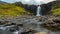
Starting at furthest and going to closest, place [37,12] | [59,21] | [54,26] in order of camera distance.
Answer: [37,12]
[59,21]
[54,26]

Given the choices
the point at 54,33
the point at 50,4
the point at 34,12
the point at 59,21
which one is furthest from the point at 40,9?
the point at 54,33

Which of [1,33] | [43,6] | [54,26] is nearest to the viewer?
[1,33]

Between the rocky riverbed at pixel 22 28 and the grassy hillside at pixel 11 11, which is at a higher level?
the rocky riverbed at pixel 22 28

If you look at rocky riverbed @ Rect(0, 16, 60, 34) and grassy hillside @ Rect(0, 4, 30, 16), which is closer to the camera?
rocky riverbed @ Rect(0, 16, 60, 34)

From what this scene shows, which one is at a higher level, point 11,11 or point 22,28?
point 22,28

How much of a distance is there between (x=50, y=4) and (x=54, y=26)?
132741 millimetres

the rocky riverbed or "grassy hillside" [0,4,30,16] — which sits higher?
the rocky riverbed

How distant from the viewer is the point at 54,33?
170 feet

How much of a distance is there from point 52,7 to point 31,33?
141791 mm

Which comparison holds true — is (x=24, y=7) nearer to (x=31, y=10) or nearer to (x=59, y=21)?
(x=31, y=10)

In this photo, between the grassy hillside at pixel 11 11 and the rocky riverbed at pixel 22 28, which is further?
the grassy hillside at pixel 11 11

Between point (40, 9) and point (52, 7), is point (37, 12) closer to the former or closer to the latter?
point (40, 9)

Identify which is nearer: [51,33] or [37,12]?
[51,33]

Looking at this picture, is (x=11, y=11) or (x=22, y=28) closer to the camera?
(x=22, y=28)
